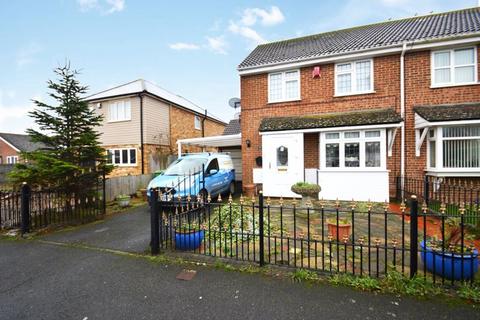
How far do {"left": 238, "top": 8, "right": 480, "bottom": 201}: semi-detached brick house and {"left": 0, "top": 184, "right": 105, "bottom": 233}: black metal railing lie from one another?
22.1ft

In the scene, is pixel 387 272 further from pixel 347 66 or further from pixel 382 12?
pixel 382 12

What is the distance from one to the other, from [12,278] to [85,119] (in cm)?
538

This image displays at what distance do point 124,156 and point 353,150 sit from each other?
1419cm

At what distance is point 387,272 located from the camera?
353cm

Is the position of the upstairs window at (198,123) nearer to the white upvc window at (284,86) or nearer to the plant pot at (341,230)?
the white upvc window at (284,86)

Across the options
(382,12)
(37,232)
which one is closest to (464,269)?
(37,232)

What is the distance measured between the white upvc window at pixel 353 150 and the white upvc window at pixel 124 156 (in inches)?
479

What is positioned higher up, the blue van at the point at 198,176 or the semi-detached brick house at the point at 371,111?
the semi-detached brick house at the point at 371,111

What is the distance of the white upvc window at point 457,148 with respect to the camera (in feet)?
26.8

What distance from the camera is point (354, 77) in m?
10.0

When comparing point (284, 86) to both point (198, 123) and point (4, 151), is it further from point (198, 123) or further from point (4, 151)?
point (4, 151)

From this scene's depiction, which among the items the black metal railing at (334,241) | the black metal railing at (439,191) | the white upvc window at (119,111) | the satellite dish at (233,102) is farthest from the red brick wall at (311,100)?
the satellite dish at (233,102)

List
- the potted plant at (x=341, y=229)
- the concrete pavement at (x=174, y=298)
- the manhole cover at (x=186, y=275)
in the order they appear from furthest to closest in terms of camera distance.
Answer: the potted plant at (x=341, y=229), the manhole cover at (x=186, y=275), the concrete pavement at (x=174, y=298)

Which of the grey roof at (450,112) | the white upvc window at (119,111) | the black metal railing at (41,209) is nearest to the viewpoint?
the black metal railing at (41,209)
